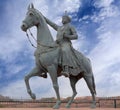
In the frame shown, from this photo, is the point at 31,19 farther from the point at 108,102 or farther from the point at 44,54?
the point at 108,102

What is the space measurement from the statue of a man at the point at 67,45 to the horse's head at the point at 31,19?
0.85 meters

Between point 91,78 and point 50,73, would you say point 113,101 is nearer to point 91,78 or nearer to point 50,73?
point 91,78

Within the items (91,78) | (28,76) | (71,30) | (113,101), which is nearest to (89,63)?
(91,78)

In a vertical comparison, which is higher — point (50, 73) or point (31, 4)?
point (31, 4)

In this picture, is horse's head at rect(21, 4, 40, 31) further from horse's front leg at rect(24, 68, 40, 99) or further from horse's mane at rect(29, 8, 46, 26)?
horse's front leg at rect(24, 68, 40, 99)

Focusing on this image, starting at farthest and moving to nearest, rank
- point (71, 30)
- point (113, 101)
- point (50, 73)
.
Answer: point (113, 101) < point (71, 30) < point (50, 73)

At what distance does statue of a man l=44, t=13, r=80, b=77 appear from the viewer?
10414 millimetres

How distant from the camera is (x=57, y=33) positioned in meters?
10.9

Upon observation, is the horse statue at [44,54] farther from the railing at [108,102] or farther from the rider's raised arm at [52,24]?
the railing at [108,102]

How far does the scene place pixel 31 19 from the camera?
10477 mm

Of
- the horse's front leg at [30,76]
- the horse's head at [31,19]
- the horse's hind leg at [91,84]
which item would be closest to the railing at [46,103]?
the horse's hind leg at [91,84]

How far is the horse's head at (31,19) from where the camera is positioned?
1040 centimetres

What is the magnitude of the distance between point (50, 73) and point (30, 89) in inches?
31.2

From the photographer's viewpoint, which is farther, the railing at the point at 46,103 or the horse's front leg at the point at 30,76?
the railing at the point at 46,103
